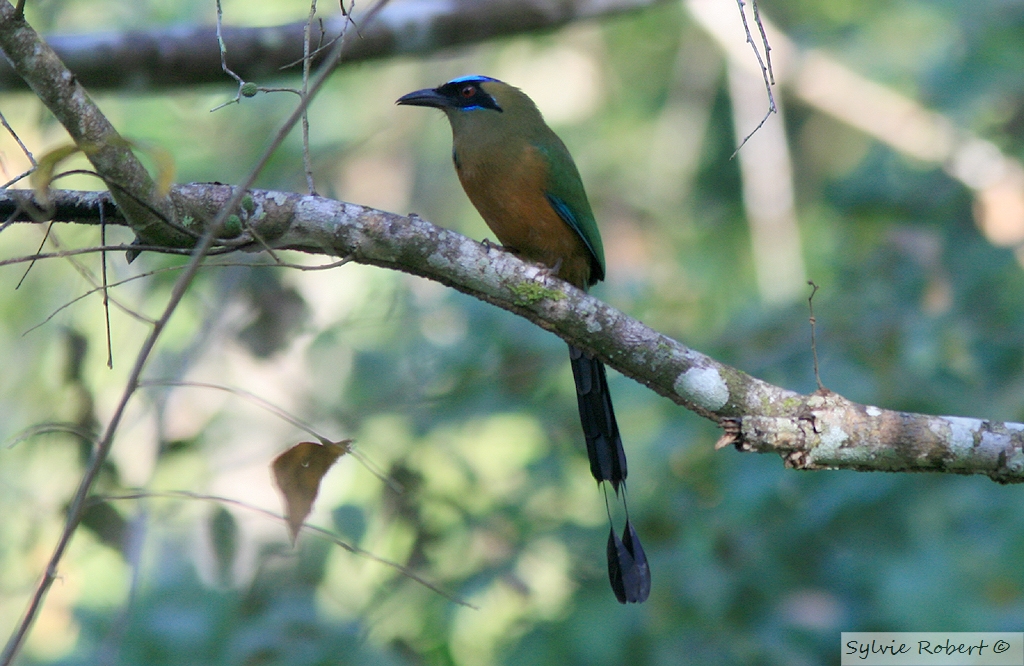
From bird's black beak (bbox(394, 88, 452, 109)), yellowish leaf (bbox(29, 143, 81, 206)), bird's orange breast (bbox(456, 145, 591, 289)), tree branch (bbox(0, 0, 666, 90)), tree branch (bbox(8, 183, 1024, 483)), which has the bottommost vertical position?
yellowish leaf (bbox(29, 143, 81, 206))

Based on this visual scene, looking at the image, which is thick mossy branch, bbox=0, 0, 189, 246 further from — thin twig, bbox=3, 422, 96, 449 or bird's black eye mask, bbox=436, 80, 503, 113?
bird's black eye mask, bbox=436, 80, 503, 113

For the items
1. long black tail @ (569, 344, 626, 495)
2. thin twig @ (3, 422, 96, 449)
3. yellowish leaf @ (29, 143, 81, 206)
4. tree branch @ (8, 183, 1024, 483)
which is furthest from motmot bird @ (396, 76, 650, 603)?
yellowish leaf @ (29, 143, 81, 206)

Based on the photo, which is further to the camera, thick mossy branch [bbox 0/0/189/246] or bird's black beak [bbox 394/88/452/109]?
bird's black beak [bbox 394/88/452/109]

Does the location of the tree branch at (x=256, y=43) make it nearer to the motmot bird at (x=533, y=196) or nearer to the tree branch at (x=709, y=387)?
the motmot bird at (x=533, y=196)

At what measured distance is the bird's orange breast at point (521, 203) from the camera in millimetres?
3227

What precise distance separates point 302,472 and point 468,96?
2.16m

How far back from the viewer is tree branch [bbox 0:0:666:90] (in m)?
4.05

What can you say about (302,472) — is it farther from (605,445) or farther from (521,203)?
(521,203)

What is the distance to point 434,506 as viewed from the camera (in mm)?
3832

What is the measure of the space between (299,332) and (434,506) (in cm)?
92

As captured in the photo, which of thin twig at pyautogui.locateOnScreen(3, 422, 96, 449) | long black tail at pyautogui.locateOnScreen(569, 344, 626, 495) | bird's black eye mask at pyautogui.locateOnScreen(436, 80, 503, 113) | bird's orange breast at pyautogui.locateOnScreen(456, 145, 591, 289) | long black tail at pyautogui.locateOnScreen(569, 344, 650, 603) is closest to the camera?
thin twig at pyautogui.locateOnScreen(3, 422, 96, 449)

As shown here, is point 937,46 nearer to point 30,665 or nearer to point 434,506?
point 434,506

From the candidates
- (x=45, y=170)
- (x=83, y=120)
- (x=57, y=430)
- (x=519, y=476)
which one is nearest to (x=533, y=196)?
(x=519, y=476)

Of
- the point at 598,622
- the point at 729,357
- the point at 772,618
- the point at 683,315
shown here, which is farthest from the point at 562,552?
the point at 683,315
